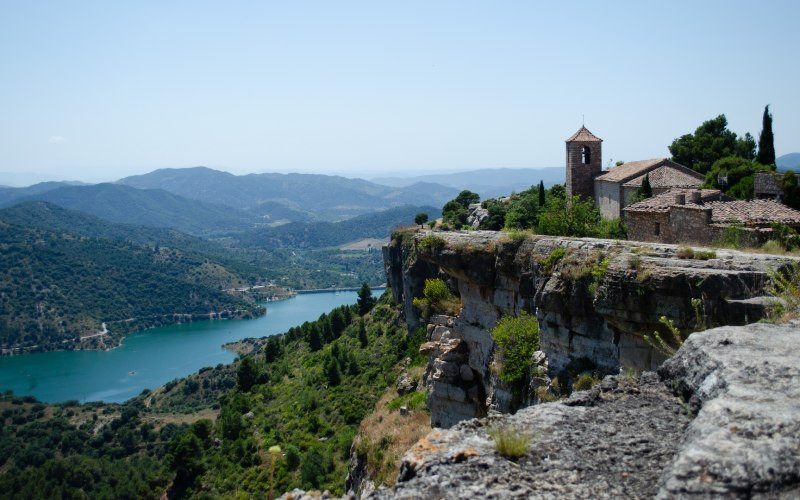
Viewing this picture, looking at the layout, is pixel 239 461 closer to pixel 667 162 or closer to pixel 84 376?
pixel 667 162

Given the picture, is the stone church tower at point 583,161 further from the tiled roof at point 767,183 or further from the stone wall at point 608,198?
the tiled roof at point 767,183

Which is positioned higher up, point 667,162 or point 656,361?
point 667,162

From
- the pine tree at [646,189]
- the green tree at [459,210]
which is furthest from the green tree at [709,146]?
the green tree at [459,210]

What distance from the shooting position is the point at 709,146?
42656mm

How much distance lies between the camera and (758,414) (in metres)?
5.04

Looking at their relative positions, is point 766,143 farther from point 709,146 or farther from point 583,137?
point 583,137

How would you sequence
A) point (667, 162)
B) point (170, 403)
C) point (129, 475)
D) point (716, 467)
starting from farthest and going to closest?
point (170, 403) < point (129, 475) < point (667, 162) < point (716, 467)

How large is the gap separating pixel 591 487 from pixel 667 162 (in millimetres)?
31720

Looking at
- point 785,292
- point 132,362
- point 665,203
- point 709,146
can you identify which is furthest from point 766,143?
point 132,362

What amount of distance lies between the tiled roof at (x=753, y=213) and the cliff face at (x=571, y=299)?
24.8 feet

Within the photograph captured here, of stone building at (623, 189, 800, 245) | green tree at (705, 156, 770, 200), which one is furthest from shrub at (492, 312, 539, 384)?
green tree at (705, 156, 770, 200)

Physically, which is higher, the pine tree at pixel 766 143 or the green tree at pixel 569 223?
the pine tree at pixel 766 143

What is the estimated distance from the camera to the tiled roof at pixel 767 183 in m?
26.8

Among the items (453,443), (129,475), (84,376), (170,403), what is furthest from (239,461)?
(84,376)
